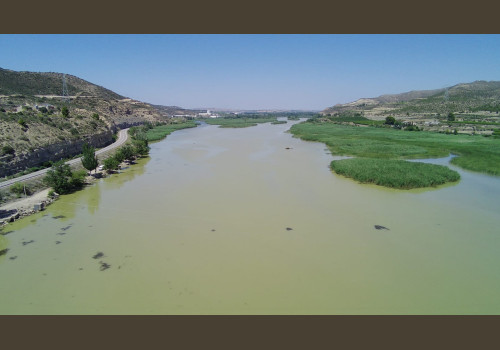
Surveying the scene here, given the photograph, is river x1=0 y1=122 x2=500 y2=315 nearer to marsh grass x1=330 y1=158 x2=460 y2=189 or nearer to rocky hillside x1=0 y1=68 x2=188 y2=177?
marsh grass x1=330 y1=158 x2=460 y2=189

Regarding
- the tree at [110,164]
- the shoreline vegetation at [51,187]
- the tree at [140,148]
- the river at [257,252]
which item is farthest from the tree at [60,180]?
the tree at [140,148]

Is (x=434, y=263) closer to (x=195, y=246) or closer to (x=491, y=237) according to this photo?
(x=491, y=237)

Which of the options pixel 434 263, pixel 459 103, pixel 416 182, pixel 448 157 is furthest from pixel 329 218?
pixel 459 103

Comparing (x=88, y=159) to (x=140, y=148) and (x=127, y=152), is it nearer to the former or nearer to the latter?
(x=127, y=152)

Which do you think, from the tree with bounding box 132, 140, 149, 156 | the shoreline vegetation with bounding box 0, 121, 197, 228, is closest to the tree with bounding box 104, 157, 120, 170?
the shoreline vegetation with bounding box 0, 121, 197, 228

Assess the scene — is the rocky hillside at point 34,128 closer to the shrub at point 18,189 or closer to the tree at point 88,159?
the shrub at point 18,189

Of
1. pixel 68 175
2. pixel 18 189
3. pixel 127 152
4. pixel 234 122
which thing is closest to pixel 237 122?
pixel 234 122
